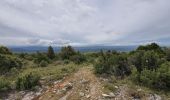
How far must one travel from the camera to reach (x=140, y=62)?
21.3 meters

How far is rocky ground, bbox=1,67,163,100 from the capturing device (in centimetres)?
1567

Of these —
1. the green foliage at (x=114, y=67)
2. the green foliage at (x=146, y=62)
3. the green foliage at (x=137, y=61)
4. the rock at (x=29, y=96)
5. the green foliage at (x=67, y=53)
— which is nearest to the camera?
the rock at (x=29, y=96)

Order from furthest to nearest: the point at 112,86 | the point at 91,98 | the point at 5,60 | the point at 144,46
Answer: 1. the point at 144,46
2. the point at 5,60
3. the point at 112,86
4. the point at 91,98

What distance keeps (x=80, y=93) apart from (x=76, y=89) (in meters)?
0.81

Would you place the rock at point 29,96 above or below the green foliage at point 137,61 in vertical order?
below

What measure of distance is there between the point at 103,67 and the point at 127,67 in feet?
6.54

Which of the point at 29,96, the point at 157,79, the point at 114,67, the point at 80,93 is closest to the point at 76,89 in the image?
the point at 80,93

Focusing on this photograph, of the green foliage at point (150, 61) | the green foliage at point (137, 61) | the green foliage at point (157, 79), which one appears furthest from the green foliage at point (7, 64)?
the green foliage at point (157, 79)

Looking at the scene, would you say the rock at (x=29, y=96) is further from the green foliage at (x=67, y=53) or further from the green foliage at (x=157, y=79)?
the green foliage at (x=67, y=53)

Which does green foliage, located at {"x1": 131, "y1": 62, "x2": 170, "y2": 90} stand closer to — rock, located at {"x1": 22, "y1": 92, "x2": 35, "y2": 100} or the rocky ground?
the rocky ground

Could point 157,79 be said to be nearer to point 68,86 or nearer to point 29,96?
point 68,86

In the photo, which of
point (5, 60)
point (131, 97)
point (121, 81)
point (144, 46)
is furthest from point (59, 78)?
point (144, 46)

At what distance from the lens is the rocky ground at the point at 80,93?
51.4ft

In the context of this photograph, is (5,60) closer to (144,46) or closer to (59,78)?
(59,78)
